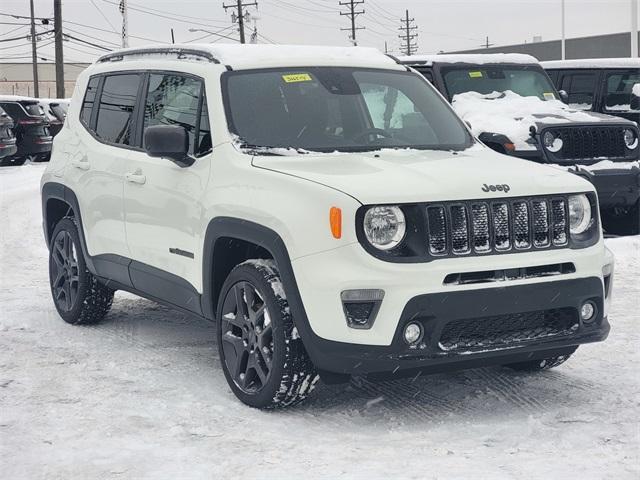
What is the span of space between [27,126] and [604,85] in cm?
1547

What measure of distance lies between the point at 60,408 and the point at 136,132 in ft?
6.70

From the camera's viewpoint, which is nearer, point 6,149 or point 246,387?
point 246,387

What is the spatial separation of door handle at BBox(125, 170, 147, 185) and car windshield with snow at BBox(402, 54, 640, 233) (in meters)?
5.59

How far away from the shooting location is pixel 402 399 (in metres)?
5.48

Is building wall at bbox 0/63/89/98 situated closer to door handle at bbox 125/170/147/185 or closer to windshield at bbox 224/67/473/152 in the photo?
door handle at bbox 125/170/147/185

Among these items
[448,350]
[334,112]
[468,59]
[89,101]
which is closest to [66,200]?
[89,101]

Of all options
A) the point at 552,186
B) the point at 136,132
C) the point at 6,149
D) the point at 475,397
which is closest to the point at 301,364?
the point at 475,397

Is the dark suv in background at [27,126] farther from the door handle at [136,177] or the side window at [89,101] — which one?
the door handle at [136,177]

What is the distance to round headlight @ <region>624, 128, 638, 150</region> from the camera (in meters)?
11.6

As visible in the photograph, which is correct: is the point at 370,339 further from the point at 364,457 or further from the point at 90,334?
the point at 90,334

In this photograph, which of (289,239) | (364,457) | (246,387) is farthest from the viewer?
(246,387)

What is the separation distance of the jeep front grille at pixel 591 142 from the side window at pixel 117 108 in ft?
18.2

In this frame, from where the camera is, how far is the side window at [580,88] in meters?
14.5

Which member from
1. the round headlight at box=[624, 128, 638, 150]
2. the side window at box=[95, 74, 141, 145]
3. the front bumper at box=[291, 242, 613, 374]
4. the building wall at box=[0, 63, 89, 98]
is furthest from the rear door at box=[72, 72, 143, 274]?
the building wall at box=[0, 63, 89, 98]
